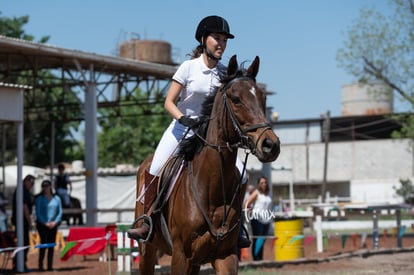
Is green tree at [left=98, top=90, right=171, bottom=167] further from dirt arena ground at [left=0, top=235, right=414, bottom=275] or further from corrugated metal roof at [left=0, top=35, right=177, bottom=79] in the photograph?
dirt arena ground at [left=0, top=235, right=414, bottom=275]

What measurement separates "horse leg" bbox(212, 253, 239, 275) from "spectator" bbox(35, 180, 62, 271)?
11.6 metres

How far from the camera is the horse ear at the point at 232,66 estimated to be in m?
7.74

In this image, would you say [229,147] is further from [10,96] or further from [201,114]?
[10,96]

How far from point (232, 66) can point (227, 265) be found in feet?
6.37

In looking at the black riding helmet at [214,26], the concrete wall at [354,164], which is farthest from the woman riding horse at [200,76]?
the concrete wall at [354,164]

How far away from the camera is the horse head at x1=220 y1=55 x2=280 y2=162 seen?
6992mm

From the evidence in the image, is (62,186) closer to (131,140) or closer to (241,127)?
(241,127)

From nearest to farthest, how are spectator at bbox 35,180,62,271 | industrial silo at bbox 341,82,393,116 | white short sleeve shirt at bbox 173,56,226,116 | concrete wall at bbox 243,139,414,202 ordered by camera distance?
white short sleeve shirt at bbox 173,56,226,116 → spectator at bbox 35,180,62,271 → concrete wall at bbox 243,139,414,202 → industrial silo at bbox 341,82,393,116

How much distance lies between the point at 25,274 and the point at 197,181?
1097cm

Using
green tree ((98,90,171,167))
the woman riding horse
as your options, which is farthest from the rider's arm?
green tree ((98,90,171,167))

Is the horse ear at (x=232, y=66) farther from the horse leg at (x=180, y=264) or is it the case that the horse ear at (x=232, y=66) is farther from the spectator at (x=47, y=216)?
the spectator at (x=47, y=216)

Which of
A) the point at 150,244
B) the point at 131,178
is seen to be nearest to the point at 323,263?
the point at 150,244

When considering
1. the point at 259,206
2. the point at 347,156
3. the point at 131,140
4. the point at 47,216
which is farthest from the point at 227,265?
the point at 131,140

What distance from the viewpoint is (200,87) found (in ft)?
27.2
